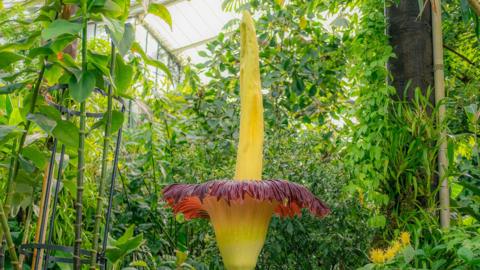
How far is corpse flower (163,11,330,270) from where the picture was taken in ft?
4.17

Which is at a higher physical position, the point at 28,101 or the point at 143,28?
the point at 143,28

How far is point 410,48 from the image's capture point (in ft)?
6.90

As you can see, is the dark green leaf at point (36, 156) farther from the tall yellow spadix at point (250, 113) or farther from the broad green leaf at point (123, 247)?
the tall yellow spadix at point (250, 113)

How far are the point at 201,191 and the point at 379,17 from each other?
3.91ft

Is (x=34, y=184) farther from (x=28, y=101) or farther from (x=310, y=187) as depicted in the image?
(x=310, y=187)

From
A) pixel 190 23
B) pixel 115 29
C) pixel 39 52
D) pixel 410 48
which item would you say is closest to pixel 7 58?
→ pixel 39 52

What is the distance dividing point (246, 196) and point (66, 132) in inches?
16.1

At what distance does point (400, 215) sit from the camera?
76.0 inches

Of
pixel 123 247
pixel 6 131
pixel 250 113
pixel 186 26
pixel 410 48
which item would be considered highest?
pixel 186 26

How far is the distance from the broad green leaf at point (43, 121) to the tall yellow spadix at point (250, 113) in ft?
1.51

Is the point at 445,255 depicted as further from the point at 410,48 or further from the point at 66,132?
the point at 66,132

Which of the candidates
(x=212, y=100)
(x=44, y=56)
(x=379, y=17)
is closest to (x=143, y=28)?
(x=212, y=100)

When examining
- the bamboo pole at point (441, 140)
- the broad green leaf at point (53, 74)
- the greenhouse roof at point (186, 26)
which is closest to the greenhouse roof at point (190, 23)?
the greenhouse roof at point (186, 26)

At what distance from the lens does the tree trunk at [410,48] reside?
2.07m
